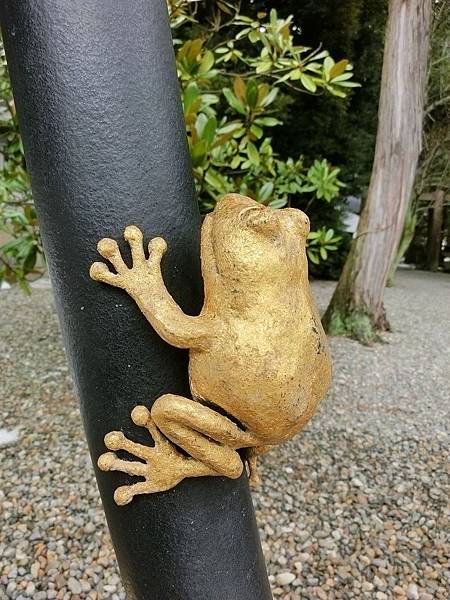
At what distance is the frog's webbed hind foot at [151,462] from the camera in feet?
2.92

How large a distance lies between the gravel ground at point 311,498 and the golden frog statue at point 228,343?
1.52 m

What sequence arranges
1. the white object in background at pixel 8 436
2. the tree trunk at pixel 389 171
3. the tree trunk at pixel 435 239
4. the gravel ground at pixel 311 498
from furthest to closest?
the tree trunk at pixel 435 239
the tree trunk at pixel 389 171
the white object in background at pixel 8 436
the gravel ground at pixel 311 498

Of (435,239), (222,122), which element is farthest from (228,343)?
(435,239)

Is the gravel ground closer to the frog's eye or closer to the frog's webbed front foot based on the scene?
the frog's webbed front foot

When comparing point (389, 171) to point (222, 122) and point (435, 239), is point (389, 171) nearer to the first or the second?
point (222, 122)

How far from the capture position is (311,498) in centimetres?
276

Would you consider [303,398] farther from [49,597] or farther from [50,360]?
[50,360]

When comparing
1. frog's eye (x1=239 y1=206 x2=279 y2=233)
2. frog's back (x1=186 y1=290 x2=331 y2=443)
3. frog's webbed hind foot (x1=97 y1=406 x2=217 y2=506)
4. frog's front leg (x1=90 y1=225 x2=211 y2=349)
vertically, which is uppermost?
frog's eye (x1=239 y1=206 x2=279 y2=233)

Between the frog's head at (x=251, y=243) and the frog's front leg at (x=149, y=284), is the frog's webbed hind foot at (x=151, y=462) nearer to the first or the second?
the frog's front leg at (x=149, y=284)

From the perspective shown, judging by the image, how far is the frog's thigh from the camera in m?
0.85

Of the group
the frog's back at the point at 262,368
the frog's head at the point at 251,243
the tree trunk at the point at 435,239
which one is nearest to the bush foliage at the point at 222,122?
the frog's head at the point at 251,243

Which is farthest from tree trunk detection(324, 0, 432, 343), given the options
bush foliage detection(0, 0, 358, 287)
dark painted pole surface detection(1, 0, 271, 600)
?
dark painted pole surface detection(1, 0, 271, 600)

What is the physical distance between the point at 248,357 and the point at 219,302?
0.10 m

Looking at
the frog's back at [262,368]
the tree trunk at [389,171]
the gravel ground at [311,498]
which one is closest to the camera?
the frog's back at [262,368]
